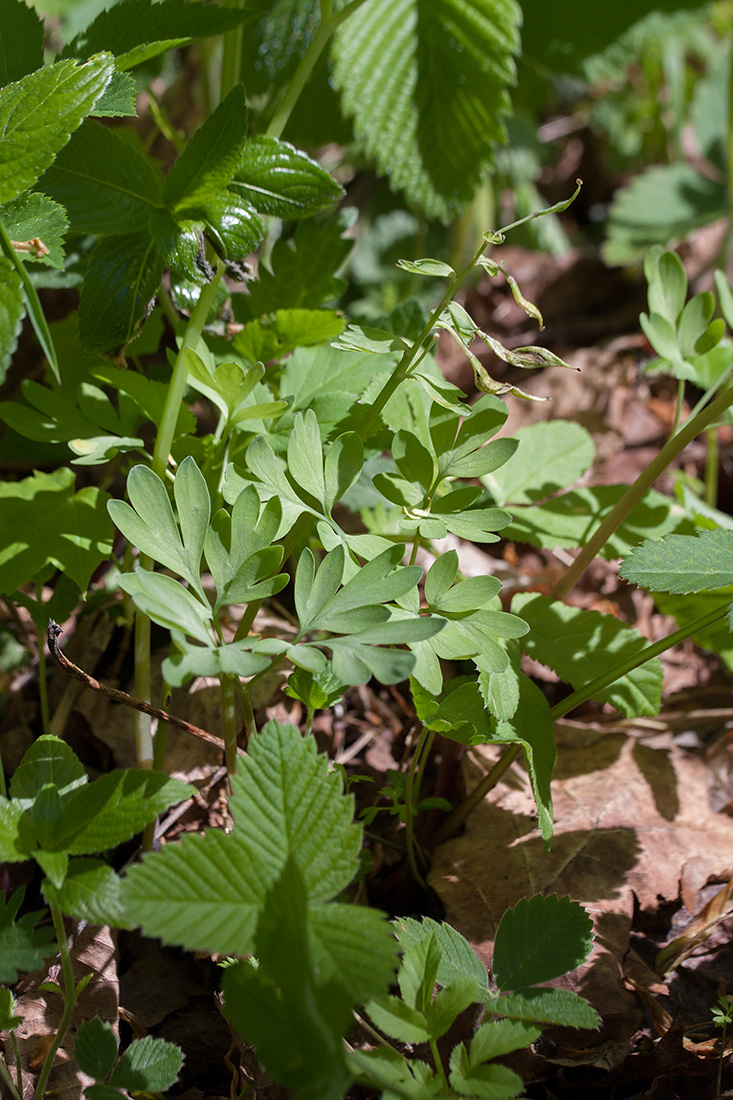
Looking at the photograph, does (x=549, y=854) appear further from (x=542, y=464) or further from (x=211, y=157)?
(x=211, y=157)

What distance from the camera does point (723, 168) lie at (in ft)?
9.83

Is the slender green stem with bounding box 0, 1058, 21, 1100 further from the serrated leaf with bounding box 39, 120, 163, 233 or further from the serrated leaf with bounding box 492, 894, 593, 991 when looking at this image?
the serrated leaf with bounding box 39, 120, 163, 233

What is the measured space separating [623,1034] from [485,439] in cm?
87

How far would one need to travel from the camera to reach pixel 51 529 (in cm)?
124

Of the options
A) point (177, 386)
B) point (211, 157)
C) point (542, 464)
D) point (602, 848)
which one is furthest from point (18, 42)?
point (602, 848)

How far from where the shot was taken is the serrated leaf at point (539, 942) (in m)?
0.93

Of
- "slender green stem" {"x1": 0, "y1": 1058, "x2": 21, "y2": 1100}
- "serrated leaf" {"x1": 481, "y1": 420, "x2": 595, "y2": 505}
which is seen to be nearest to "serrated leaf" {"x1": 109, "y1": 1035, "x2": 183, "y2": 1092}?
"slender green stem" {"x1": 0, "y1": 1058, "x2": 21, "y2": 1100}

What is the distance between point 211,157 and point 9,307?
389 mm

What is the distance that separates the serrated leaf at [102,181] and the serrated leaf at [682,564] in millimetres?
870

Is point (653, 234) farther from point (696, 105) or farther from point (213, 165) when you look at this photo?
point (213, 165)

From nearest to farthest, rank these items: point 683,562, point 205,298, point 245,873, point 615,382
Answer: point 245,873
point 683,562
point 205,298
point 615,382

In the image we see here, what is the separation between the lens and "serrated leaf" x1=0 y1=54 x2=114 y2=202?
0.97 m

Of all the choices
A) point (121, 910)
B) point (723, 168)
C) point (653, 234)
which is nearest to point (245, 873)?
point (121, 910)

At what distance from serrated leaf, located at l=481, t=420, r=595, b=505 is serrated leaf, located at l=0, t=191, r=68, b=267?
81 cm
